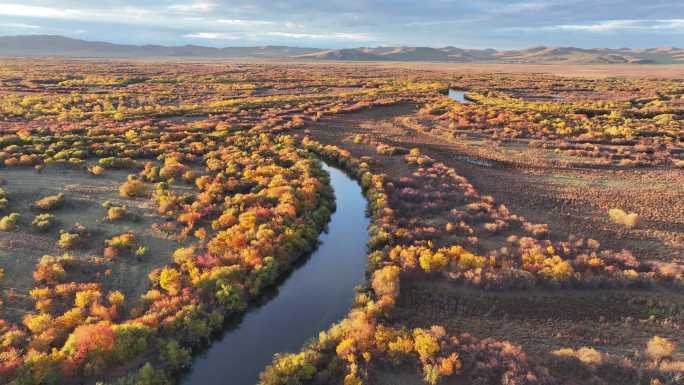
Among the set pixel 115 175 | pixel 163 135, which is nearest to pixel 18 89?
pixel 163 135

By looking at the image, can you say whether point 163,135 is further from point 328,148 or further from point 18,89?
point 18,89

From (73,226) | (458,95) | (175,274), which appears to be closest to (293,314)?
(175,274)

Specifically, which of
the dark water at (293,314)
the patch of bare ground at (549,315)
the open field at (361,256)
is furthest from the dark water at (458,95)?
the patch of bare ground at (549,315)

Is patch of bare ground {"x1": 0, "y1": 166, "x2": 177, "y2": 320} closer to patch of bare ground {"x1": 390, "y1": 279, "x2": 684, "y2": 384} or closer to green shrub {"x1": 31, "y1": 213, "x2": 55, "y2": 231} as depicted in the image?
green shrub {"x1": 31, "y1": 213, "x2": 55, "y2": 231}

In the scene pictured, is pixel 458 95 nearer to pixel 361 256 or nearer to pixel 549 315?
pixel 361 256

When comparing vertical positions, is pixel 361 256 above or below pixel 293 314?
above

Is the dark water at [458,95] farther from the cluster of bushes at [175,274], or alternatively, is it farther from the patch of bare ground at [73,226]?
the patch of bare ground at [73,226]

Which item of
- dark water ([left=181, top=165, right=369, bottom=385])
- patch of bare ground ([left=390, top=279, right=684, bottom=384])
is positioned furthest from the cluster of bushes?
patch of bare ground ([left=390, top=279, right=684, bottom=384])
